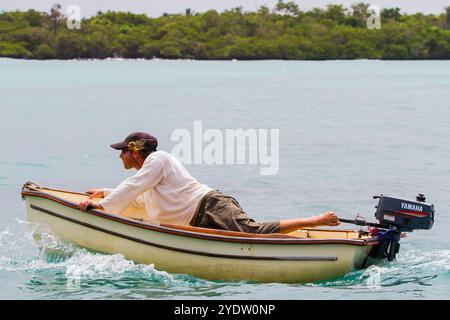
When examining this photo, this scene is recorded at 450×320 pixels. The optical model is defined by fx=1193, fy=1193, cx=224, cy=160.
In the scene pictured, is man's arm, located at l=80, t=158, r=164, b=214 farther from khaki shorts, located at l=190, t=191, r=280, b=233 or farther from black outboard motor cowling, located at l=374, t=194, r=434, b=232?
black outboard motor cowling, located at l=374, t=194, r=434, b=232

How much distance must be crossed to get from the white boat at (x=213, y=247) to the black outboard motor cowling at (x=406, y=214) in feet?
0.88

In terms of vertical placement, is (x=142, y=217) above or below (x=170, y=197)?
below

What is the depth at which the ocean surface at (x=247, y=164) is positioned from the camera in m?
10.6

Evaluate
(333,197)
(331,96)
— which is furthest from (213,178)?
(331,96)

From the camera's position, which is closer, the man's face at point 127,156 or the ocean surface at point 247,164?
the man's face at point 127,156

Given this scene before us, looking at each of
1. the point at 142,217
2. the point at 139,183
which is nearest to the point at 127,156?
the point at 139,183

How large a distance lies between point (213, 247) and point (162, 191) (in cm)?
66

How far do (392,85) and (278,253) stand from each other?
170ft

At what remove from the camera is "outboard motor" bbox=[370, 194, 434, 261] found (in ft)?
33.5

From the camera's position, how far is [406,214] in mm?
10227

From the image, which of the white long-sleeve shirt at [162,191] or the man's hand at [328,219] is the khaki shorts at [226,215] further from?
the man's hand at [328,219]

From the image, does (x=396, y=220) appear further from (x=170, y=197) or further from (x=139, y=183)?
(x=139, y=183)

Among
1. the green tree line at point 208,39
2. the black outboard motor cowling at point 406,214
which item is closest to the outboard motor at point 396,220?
the black outboard motor cowling at point 406,214

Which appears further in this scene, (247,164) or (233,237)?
(247,164)
